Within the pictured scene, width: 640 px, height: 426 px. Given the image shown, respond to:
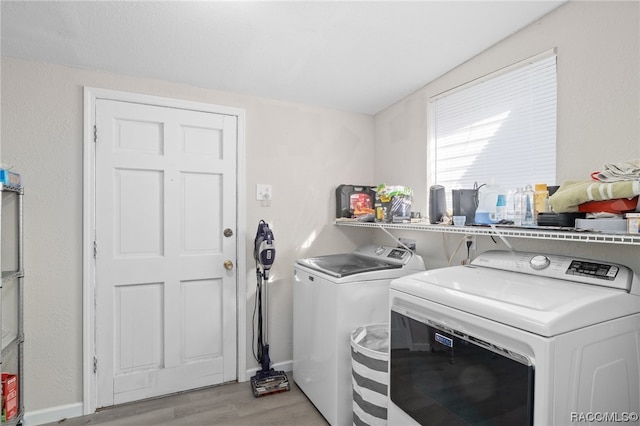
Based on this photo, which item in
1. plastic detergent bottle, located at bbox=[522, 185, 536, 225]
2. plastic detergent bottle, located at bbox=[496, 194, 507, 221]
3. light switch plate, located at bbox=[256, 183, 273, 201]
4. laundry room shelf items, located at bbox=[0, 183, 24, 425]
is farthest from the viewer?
light switch plate, located at bbox=[256, 183, 273, 201]

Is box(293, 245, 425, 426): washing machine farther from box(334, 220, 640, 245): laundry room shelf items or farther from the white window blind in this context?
the white window blind

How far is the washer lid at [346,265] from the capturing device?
197 cm

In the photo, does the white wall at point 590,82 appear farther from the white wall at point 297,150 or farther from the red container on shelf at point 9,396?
the red container on shelf at point 9,396

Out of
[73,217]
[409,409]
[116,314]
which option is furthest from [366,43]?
[116,314]

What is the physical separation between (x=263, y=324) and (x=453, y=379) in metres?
1.69

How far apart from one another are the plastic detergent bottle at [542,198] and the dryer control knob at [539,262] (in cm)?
20

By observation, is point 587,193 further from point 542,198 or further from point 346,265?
point 346,265

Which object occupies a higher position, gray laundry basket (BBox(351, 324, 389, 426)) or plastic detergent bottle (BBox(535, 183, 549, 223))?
plastic detergent bottle (BBox(535, 183, 549, 223))

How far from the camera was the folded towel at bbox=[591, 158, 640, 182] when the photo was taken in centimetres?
107

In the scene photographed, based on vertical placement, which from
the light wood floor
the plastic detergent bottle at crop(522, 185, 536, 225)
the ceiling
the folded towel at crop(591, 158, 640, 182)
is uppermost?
the ceiling

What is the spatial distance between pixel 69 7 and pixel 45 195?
3.72 ft

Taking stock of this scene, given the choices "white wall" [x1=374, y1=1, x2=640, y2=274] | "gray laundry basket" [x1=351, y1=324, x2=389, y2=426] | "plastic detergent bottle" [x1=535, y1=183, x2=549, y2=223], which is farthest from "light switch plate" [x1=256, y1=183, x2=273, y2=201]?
"plastic detergent bottle" [x1=535, y1=183, x2=549, y2=223]

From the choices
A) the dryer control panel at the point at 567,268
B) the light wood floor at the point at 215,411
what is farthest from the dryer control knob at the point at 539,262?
the light wood floor at the point at 215,411

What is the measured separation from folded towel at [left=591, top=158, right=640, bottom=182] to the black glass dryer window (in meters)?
0.73
